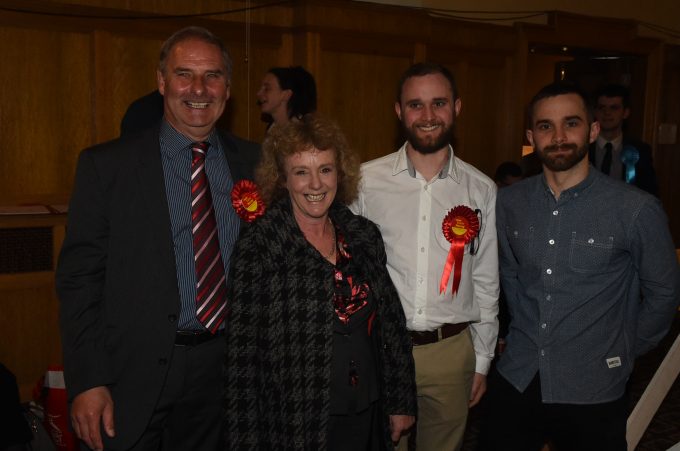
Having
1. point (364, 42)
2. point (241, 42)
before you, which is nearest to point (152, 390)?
point (241, 42)

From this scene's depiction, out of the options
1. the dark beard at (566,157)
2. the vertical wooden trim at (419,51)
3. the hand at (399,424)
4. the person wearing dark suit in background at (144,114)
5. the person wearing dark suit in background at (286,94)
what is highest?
the vertical wooden trim at (419,51)

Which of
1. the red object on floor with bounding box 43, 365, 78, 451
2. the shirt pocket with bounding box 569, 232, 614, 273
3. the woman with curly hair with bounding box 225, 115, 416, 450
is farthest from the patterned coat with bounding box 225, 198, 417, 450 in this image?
the red object on floor with bounding box 43, 365, 78, 451

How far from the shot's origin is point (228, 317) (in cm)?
230

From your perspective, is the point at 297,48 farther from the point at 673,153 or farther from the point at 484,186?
the point at 673,153

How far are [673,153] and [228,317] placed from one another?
8385 mm

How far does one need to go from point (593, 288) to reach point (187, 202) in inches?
55.3

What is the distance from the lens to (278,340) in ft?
7.66

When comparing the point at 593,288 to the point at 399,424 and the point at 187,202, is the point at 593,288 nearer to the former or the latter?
the point at 399,424

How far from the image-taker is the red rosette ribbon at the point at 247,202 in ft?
8.03

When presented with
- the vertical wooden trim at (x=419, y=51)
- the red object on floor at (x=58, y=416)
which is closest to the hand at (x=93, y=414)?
the red object on floor at (x=58, y=416)

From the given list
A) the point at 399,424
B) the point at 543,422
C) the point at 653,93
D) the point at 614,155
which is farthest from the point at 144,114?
the point at 653,93

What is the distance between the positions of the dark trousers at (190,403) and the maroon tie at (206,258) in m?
0.11

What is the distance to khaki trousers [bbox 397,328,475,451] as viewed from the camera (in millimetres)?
2746

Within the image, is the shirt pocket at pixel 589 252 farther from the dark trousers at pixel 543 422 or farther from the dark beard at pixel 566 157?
the dark trousers at pixel 543 422
